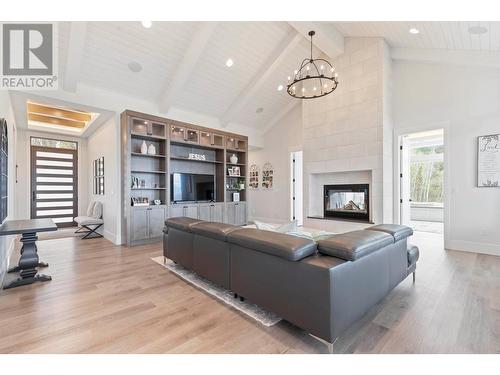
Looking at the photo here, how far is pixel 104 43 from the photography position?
414cm

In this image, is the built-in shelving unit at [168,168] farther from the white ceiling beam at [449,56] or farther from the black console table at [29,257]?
the white ceiling beam at [449,56]

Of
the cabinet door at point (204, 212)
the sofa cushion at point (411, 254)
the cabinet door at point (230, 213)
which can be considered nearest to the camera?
the sofa cushion at point (411, 254)

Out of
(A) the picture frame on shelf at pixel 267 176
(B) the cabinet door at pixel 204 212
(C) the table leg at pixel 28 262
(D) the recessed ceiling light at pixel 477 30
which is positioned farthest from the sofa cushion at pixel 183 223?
A: (A) the picture frame on shelf at pixel 267 176

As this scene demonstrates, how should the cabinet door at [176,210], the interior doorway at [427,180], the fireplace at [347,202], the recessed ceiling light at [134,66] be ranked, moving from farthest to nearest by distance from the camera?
the interior doorway at [427,180], the cabinet door at [176,210], the fireplace at [347,202], the recessed ceiling light at [134,66]

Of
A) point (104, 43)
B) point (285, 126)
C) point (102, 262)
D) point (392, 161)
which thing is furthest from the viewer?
point (285, 126)

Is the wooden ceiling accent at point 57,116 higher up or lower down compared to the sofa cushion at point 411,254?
higher up

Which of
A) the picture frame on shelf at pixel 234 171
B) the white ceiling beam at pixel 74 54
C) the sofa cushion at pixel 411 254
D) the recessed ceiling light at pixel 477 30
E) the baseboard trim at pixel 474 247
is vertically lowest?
the baseboard trim at pixel 474 247

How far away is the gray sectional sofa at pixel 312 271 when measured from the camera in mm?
1702

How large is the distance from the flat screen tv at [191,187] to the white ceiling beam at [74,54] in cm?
255

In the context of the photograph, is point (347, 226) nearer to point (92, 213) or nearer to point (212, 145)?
point (212, 145)

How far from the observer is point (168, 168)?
554 cm

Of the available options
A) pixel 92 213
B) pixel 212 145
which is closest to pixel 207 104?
pixel 212 145

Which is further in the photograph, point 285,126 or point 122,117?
point 285,126
